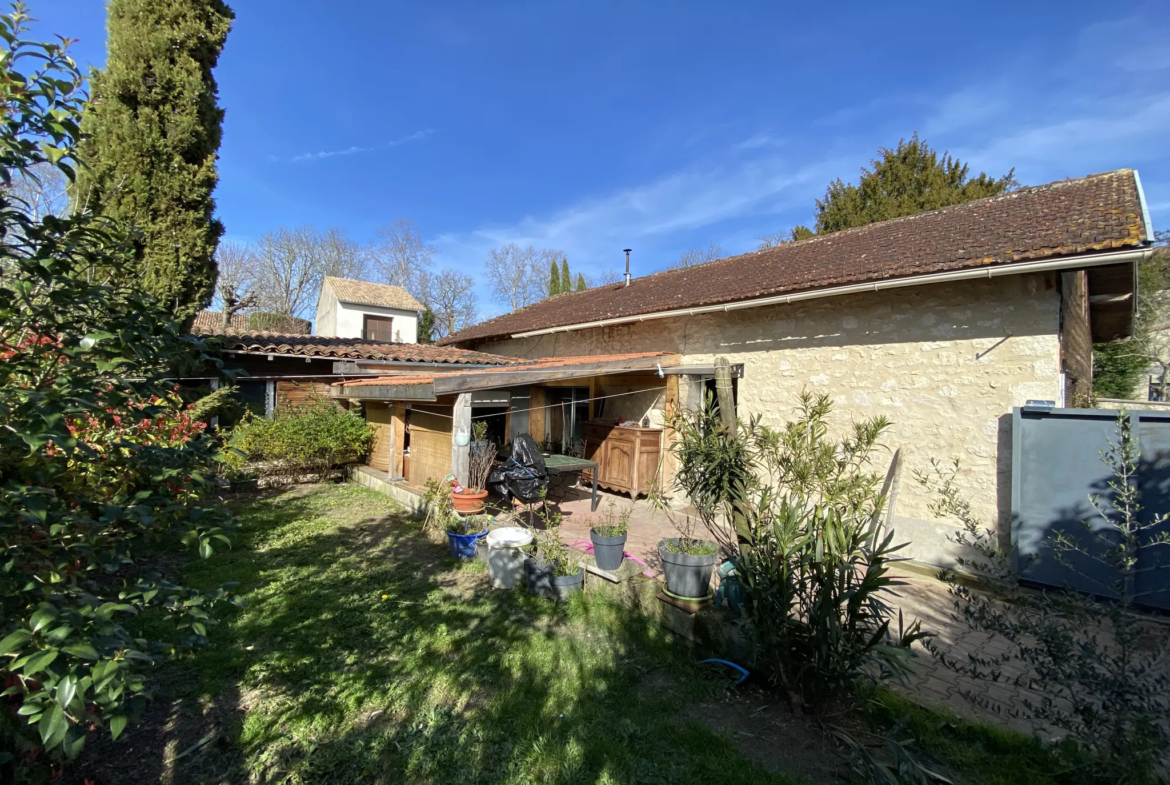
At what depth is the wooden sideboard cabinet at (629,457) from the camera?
925 centimetres

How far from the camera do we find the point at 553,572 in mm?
5133

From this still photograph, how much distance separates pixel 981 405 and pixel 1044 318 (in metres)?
1.14

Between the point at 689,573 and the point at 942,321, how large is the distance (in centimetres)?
494

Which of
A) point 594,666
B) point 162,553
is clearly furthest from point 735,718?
point 162,553

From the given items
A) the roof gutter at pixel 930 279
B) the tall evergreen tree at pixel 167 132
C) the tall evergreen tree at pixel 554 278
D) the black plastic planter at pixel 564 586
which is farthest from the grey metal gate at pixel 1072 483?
the tall evergreen tree at pixel 554 278

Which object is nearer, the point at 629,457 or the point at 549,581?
the point at 549,581

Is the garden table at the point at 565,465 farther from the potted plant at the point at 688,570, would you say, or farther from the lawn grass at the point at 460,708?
the potted plant at the point at 688,570

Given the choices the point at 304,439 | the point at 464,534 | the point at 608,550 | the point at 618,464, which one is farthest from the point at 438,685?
the point at 304,439

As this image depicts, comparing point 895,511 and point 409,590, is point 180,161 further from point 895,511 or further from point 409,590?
point 895,511

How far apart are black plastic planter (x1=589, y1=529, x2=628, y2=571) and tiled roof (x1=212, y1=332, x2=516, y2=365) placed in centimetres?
849

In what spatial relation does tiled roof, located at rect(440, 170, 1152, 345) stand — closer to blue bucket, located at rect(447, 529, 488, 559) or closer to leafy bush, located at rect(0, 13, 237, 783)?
blue bucket, located at rect(447, 529, 488, 559)

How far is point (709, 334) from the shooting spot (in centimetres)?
919

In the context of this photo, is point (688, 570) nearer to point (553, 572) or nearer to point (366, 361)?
point (553, 572)

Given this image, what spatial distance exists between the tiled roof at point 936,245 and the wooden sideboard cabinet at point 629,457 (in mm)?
2386
